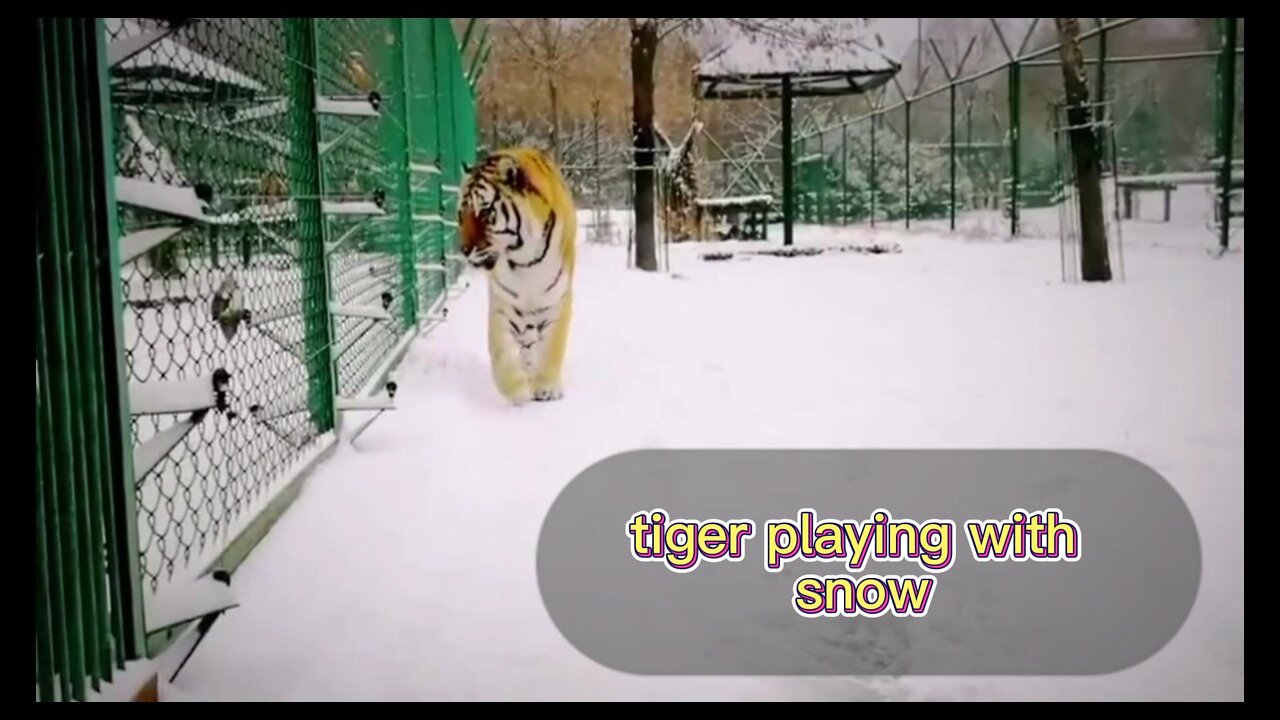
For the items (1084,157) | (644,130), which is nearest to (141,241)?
(1084,157)

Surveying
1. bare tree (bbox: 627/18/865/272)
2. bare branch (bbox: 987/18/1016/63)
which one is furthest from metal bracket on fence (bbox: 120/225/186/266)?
bare branch (bbox: 987/18/1016/63)

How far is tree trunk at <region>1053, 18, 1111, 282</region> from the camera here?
197 inches

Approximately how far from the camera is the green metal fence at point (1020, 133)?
18.1 feet

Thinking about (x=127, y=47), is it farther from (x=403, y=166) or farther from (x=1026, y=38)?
(x=1026, y=38)

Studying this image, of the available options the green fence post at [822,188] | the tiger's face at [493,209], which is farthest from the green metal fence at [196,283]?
the green fence post at [822,188]

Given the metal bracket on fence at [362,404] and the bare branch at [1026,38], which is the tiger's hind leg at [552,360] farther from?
the bare branch at [1026,38]

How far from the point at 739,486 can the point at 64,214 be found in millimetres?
1412

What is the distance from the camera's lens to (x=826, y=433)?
8.79 ft

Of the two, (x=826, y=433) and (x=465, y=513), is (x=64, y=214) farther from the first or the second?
(x=826, y=433)

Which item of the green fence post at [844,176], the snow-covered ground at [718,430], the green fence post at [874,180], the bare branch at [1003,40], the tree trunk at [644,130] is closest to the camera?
the snow-covered ground at [718,430]

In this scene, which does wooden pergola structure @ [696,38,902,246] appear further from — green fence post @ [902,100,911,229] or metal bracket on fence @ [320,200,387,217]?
metal bracket on fence @ [320,200,387,217]

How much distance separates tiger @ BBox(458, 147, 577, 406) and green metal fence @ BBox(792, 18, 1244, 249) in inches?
103

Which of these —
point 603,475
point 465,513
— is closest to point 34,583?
point 465,513

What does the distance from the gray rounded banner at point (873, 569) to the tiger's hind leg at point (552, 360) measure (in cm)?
86
